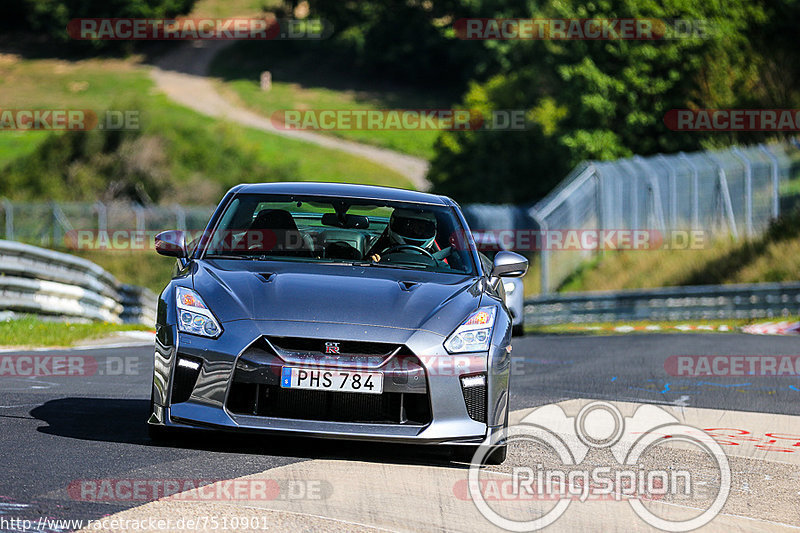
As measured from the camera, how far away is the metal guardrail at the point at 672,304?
23.9 metres

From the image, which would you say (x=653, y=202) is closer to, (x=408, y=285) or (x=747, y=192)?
(x=747, y=192)

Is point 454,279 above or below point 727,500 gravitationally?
above

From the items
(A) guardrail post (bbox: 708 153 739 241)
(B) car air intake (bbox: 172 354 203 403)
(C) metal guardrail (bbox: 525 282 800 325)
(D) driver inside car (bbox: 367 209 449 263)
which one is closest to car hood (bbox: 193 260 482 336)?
(B) car air intake (bbox: 172 354 203 403)

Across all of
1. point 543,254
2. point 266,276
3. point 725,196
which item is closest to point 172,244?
point 266,276

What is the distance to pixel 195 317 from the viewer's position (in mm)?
6910

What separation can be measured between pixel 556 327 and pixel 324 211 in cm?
1835

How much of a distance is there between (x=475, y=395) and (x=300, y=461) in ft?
3.15

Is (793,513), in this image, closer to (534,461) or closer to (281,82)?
(534,461)

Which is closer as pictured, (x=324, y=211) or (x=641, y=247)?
(x=324, y=211)

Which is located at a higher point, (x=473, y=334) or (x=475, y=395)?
(x=473, y=334)

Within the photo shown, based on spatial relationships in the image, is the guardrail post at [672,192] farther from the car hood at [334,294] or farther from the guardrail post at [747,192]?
the car hood at [334,294]

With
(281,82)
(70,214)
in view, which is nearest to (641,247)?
(70,214)

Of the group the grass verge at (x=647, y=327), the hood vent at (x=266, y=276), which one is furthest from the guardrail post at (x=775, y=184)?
the hood vent at (x=266, y=276)

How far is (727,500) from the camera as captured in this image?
6.62 metres
